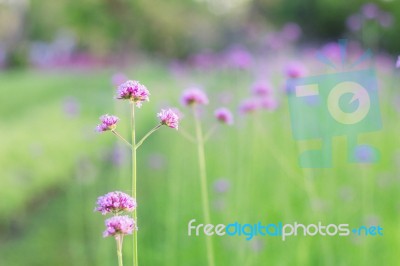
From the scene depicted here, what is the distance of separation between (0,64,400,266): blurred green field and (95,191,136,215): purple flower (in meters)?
0.77

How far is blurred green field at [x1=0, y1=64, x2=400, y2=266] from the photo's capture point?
2.01 m

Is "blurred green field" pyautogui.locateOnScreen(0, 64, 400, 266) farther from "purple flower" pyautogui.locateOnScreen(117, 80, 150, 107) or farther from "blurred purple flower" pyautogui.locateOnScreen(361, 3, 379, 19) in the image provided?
"purple flower" pyautogui.locateOnScreen(117, 80, 150, 107)

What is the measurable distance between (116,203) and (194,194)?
198 centimetres

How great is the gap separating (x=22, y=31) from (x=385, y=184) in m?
15.1

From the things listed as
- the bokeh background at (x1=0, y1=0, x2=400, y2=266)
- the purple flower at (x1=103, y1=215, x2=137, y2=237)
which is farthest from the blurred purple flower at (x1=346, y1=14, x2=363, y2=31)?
the purple flower at (x1=103, y1=215, x2=137, y2=237)

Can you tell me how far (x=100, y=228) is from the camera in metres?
2.60

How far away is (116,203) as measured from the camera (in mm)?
724

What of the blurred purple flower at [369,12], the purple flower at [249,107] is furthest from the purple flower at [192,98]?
the blurred purple flower at [369,12]

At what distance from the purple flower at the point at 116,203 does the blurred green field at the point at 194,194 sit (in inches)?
30.3

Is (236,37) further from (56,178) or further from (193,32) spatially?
(56,178)

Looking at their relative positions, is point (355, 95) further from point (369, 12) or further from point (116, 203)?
point (116, 203)

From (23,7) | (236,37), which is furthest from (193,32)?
(23,7)

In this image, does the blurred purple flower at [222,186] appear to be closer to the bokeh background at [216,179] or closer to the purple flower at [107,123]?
the bokeh background at [216,179]

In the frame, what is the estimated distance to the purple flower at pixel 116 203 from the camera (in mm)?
725
